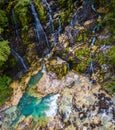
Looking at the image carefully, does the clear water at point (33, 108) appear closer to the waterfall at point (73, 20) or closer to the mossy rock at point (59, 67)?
the mossy rock at point (59, 67)

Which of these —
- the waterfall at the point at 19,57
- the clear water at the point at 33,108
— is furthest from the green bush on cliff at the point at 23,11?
the clear water at the point at 33,108

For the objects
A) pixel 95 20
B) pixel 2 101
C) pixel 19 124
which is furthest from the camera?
pixel 95 20

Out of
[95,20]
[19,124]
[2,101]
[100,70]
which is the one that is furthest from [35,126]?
[95,20]

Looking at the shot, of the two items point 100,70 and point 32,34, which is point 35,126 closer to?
point 100,70

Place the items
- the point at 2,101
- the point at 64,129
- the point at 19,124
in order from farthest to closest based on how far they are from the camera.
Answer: the point at 2,101
the point at 19,124
the point at 64,129

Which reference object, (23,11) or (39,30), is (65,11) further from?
(23,11)

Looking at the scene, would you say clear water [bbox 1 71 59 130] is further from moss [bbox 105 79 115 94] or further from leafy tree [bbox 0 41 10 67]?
moss [bbox 105 79 115 94]

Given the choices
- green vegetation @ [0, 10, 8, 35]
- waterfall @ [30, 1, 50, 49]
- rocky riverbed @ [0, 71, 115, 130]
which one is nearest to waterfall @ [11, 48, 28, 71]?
waterfall @ [30, 1, 50, 49]
